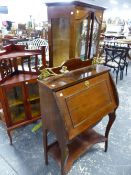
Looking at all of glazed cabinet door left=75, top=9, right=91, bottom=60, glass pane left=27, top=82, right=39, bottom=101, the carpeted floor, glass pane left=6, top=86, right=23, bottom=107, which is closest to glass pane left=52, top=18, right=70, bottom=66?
glazed cabinet door left=75, top=9, right=91, bottom=60

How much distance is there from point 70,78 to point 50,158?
38.6 inches

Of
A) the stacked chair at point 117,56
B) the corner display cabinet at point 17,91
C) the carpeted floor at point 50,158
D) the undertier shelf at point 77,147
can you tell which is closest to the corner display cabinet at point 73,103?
the undertier shelf at point 77,147

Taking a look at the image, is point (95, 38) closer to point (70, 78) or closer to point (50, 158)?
point (70, 78)

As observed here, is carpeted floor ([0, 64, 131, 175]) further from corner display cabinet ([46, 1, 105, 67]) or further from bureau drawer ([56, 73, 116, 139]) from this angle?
corner display cabinet ([46, 1, 105, 67])

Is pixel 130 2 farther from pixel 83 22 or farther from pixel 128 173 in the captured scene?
pixel 128 173

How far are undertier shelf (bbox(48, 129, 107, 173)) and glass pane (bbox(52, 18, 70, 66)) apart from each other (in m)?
1.08

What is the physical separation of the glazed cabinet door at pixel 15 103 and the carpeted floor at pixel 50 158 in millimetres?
277

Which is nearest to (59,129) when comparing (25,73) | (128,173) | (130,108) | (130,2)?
(128,173)

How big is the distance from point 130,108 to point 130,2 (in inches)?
383

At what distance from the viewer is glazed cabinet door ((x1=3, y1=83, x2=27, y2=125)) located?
1778 millimetres

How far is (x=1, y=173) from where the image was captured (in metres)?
1.59

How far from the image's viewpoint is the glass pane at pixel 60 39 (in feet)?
6.79

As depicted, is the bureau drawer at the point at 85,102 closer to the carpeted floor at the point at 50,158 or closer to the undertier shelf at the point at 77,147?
the undertier shelf at the point at 77,147

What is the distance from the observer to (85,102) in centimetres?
135
